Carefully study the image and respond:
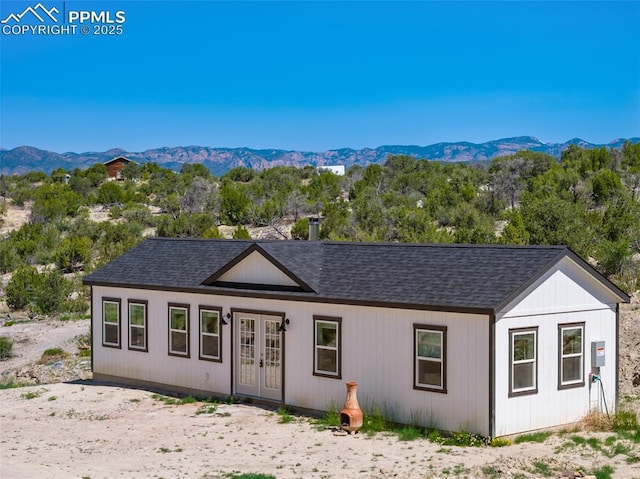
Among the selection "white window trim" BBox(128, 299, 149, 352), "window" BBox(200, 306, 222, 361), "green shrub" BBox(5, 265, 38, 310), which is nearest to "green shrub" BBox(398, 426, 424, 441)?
"window" BBox(200, 306, 222, 361)

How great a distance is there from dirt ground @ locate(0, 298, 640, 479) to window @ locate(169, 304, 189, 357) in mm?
1239

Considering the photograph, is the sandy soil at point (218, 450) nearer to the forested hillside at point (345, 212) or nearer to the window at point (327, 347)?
the window at point (327, 347)

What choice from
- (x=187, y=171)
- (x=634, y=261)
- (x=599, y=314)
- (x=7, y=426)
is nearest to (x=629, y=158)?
(x=634, y=261)

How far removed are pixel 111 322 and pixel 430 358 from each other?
9.22m

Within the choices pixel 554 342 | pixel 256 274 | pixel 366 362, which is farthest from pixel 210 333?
pixel 554 342

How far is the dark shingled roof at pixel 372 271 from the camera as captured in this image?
1559 centimetres

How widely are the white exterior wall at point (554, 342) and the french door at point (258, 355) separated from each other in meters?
4.98

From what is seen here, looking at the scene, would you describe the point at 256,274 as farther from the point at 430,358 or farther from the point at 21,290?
the point at 21,290

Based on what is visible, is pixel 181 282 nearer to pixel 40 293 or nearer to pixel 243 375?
pixel 243 375

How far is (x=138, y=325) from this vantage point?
20969 millimetres

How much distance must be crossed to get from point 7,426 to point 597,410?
36.8 ft

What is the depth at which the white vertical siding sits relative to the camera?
18281 millimetres

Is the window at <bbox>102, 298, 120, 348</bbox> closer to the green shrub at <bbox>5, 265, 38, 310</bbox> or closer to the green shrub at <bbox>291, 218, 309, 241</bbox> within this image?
the green shrub at <bbox>5, 265, 38, 310</bbox>

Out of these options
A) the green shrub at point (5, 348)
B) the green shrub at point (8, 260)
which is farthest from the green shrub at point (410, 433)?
the green shrub at point (8, 260)
